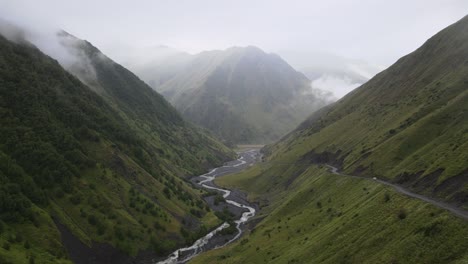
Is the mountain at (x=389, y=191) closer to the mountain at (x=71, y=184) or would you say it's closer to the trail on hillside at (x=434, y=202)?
the trail on hillside at (x=434, y=202)

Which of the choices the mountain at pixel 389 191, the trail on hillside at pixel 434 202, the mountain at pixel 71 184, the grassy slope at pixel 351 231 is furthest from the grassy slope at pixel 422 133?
the mountain at pixel 71 184

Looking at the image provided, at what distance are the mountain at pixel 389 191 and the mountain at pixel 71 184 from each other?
93.9ft

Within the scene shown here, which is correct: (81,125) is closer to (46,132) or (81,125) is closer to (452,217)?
(46,132)

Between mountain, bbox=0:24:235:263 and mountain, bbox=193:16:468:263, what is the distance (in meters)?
28.6

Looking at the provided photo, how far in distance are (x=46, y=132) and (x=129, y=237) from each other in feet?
172

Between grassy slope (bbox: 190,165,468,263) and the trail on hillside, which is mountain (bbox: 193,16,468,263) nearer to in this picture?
Result: grassy slope (bbox: 190,165,468,263)

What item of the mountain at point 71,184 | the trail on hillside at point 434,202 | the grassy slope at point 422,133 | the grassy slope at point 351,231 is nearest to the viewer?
the grassy slope at point 351,231

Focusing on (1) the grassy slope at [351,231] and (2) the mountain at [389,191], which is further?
(2) the mountain at [389,191]

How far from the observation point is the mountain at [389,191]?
5922 centimetres

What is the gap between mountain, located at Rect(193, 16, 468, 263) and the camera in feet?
194

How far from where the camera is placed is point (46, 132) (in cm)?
14450

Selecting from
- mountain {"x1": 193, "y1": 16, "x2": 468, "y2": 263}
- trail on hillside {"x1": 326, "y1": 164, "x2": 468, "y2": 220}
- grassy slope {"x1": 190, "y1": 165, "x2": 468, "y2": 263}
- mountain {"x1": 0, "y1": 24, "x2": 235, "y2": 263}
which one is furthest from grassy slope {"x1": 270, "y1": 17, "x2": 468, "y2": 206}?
mountain {"x1": 0, "y1": 24, "x2": 235, "y2": 263}

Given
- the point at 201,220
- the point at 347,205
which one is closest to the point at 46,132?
the point at 201,220

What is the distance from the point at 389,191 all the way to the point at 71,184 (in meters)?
102
